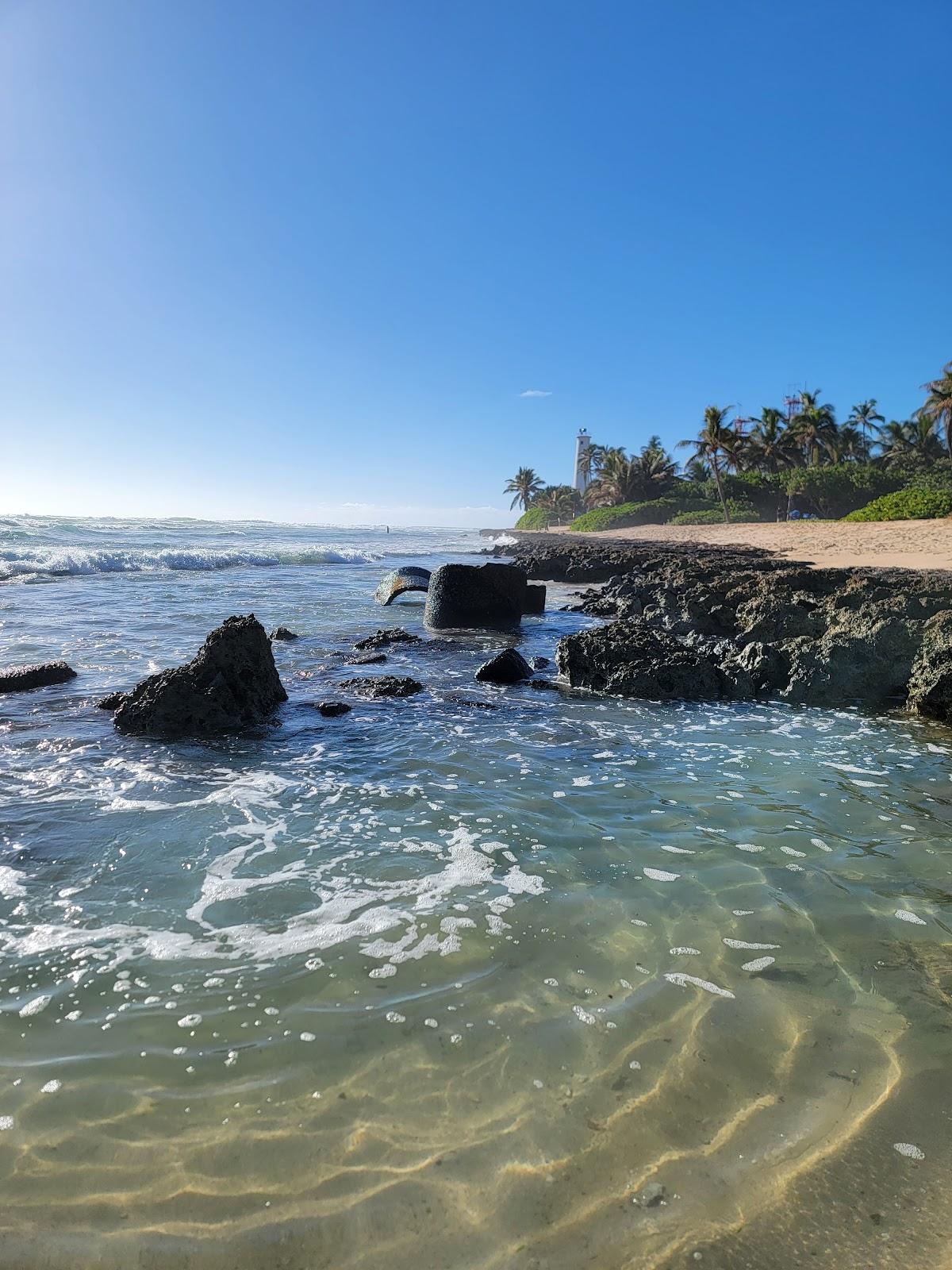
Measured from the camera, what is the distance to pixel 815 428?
200ft

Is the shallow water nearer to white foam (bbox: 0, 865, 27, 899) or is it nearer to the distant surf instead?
white foam (bbox: 0, 865, 27, 899)

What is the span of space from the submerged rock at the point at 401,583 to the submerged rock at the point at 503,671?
843 cm

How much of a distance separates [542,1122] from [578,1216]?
0.29 m

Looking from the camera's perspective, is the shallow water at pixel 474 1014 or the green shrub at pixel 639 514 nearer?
the shallow water at pixel 474 1014

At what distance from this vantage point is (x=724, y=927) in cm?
316

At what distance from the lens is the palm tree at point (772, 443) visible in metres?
59.2

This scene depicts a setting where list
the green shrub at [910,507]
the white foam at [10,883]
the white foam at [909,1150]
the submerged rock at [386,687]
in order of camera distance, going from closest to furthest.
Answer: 1. the white foam at [909,1150]
2. the white foam at [10,883]
3. the submerged rock at [386,687]
4. the green shrub at [910,507]

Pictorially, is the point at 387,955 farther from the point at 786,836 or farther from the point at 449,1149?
the point at 786,836

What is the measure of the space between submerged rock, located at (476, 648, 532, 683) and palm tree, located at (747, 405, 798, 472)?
5665cm

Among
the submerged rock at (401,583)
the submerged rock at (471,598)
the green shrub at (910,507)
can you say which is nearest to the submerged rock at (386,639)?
the submerged rock at (471,598)

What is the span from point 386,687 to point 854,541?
88.0 ft

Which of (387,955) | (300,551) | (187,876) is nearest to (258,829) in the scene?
(187,876)

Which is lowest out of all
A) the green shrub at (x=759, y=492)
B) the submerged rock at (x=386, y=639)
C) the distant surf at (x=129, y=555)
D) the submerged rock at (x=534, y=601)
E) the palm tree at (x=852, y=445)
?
the submerged rock at (x=386, y=639)

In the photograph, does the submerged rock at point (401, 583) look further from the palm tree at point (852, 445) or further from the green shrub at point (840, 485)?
the palm tree at point (852, 445)
